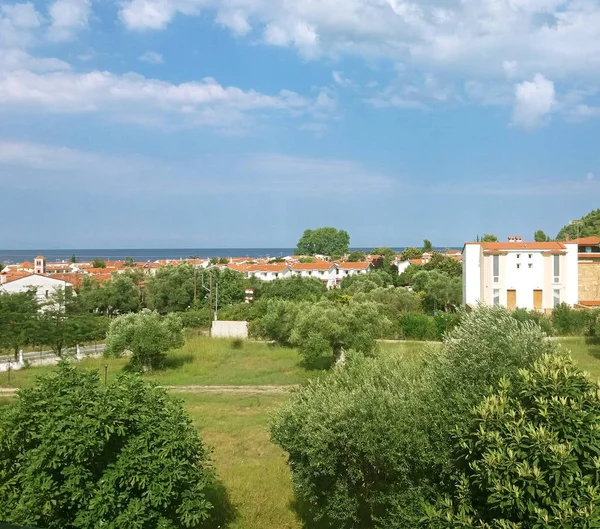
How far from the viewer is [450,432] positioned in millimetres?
7977

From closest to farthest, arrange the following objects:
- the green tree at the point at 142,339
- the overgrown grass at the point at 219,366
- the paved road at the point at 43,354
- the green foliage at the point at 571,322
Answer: the overgrown grass at the point at 219,366, the green tree at the point at 142,339, the paved road at the point at 43,354, the green foliage at the point at 571,322

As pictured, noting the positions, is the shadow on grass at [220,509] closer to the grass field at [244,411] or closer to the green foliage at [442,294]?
the grass field at [244,411]

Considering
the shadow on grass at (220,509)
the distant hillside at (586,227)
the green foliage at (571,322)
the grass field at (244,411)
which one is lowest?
the grass field at (244,411)

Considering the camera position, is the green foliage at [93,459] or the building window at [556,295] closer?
the green foliage at [93,459]

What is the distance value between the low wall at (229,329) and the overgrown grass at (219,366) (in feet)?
7.00

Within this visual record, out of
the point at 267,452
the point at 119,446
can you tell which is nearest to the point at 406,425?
the point at 119,446

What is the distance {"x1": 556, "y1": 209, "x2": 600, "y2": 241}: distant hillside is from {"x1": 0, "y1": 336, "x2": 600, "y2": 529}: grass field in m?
56.4

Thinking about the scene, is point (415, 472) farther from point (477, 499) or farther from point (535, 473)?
point (535, 473)

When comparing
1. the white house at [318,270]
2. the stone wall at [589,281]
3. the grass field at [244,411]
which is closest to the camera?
the grass field at [244,411]

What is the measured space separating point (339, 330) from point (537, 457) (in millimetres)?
19912

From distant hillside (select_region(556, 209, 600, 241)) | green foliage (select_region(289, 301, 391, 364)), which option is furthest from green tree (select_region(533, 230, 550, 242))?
green foliage (select_region(289, 301, 391, 364))

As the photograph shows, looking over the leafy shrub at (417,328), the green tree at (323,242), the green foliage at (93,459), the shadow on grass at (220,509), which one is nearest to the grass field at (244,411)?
the shadow on grass at (220,509)

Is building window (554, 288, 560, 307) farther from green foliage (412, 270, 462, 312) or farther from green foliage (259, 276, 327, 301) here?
green foliage (259, 276, 327, 301)

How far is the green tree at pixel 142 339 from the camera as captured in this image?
2759 cm
